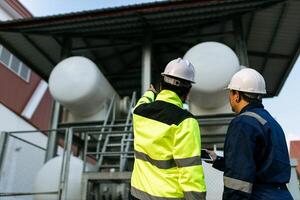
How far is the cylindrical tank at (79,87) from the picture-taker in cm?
883

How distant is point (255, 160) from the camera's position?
9.05ft

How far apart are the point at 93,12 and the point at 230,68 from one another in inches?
130

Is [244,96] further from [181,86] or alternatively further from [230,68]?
[230,68]

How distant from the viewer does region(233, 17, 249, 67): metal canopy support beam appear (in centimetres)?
913

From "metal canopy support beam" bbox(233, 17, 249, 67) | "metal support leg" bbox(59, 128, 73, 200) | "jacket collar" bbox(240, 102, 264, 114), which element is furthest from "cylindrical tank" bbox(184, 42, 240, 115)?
"jacket collar" bbox(240, 102, 264, 114)

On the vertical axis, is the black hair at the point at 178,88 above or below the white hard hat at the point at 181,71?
below

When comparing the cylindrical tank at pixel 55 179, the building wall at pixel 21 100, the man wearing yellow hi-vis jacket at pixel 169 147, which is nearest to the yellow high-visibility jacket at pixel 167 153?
the man wearing yellow hi-vis jacket at pixel 169 147

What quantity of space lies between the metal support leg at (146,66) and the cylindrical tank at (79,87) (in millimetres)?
1018

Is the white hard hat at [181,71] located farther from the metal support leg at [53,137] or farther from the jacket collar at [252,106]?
the metal support leg at [53,137]

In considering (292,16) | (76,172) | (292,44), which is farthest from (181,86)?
(292,44)

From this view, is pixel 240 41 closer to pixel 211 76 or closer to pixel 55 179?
pixel 211 76

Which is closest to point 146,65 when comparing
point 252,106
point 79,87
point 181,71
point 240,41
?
point 79,87

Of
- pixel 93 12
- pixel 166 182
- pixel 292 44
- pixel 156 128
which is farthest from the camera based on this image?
pixel 292 44

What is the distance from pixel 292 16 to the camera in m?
9.03
